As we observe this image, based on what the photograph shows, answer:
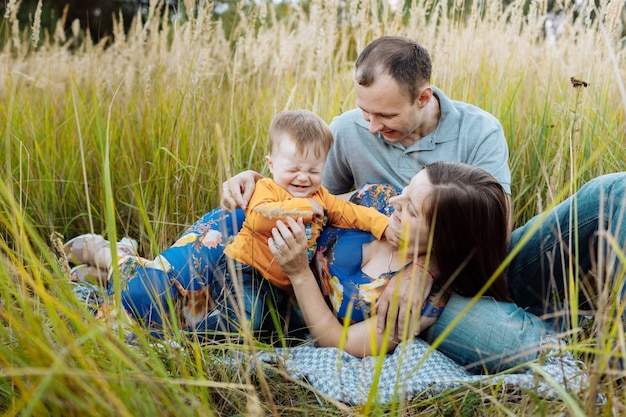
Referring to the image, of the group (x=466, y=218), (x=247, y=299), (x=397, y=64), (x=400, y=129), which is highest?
(x=397, y=64)

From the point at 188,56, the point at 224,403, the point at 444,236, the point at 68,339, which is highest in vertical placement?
the point at 188,56

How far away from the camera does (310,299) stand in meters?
1.93

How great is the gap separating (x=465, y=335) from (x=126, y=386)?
1.22m

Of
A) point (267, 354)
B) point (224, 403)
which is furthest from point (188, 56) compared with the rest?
point (224, 403)

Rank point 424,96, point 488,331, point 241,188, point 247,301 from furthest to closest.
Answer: point 424,96
point 241,188
point 247,301
point 488,331

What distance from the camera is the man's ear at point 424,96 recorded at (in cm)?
237

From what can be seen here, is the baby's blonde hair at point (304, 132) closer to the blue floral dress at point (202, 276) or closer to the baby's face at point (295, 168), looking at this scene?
the baby's face at point (295, 168)

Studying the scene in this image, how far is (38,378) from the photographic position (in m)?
1.08

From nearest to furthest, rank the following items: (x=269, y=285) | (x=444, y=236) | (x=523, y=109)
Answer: (x=444, y=236), (x=269, y=285), (x=523, y=109)

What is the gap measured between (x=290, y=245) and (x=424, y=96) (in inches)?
38.1

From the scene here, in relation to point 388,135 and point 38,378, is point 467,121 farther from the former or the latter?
point 38,378

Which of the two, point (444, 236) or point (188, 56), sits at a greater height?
point (188, 56)

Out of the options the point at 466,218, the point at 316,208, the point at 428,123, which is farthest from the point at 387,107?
the point at 466,218

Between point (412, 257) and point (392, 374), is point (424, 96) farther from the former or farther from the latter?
point (392, 374)
